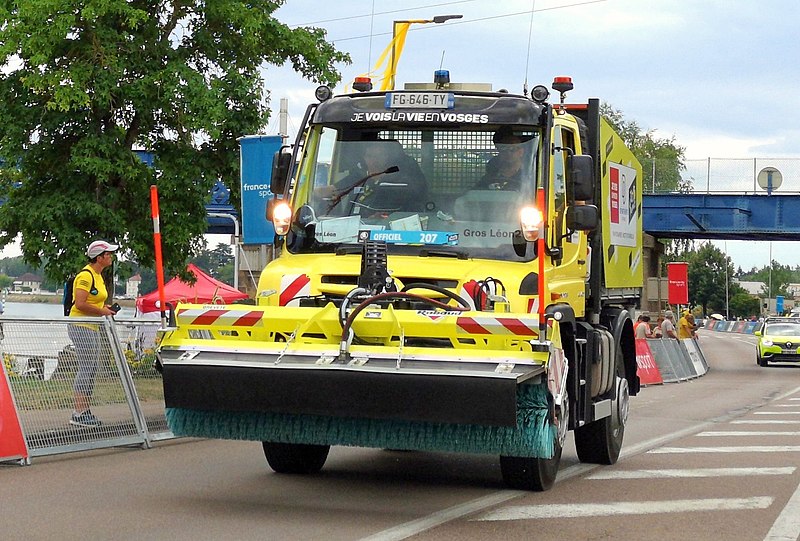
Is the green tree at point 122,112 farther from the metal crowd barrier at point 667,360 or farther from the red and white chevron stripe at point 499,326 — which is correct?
the red and white chevron stripe at point 499,326

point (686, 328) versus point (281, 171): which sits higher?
point (281, 171)

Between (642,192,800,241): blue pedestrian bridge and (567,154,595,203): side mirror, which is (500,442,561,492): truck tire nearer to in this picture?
(567,154,595,203): side mirror

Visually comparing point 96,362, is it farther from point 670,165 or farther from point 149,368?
point 670,165

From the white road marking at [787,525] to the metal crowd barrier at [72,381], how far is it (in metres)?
5.32

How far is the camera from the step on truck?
797 centimetres

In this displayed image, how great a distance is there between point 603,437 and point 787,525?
3.39 metres

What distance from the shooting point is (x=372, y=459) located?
1166cm

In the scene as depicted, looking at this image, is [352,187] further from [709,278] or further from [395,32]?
[709,278]

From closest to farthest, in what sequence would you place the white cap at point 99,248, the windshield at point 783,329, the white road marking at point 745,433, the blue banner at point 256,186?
1. the white cap at point 99,248
2. the white road marking at point 745,433
3. the blue banner at point 256,186
4. the windshield at point 783,329

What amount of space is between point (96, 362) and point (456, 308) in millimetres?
4603

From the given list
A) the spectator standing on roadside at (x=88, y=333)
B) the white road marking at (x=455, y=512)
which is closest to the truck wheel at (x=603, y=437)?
the white road marking at (x=455, y=512)

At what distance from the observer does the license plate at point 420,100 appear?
980 cm

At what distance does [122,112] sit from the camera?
2364cm

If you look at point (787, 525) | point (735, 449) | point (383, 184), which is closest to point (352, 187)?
point (383, 184)
